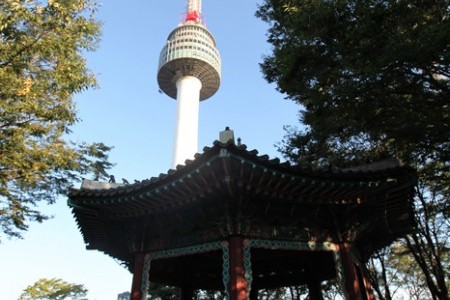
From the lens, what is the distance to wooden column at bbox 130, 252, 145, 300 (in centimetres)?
896

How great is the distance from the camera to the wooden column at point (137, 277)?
8961mm

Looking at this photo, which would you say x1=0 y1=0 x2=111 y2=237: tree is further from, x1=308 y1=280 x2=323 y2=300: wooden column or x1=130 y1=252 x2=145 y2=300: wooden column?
x1=308 y1=280 x2=323 y2=300: wooden column

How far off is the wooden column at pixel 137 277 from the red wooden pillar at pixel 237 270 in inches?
104

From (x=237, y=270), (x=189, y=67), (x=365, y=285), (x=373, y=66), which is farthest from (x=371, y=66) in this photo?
(x=189, y=67)

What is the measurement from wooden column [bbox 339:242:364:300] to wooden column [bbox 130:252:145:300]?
5.05m

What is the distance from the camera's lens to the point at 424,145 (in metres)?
10.7

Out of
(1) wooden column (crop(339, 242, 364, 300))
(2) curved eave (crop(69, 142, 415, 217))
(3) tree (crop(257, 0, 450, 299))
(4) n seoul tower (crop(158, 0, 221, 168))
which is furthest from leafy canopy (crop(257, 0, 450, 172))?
(4) n seoul tower (crop(158, 0, 221, 168))

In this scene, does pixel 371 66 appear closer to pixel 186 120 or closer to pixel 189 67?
pixel 186 120

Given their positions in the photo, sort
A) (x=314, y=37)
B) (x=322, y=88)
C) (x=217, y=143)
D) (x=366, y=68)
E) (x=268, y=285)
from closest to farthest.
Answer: (x=217, y=143) → (x=366, y=68) → (x=314, y=37) → (x=322, y=88) → (x=268, y=285)

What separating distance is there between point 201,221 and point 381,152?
858 cm

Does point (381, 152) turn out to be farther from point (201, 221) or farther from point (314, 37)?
point (201, 221)

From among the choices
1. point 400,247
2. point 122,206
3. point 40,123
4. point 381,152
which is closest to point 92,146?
point 40,123

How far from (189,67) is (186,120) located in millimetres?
8547

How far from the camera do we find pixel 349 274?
344 inches
